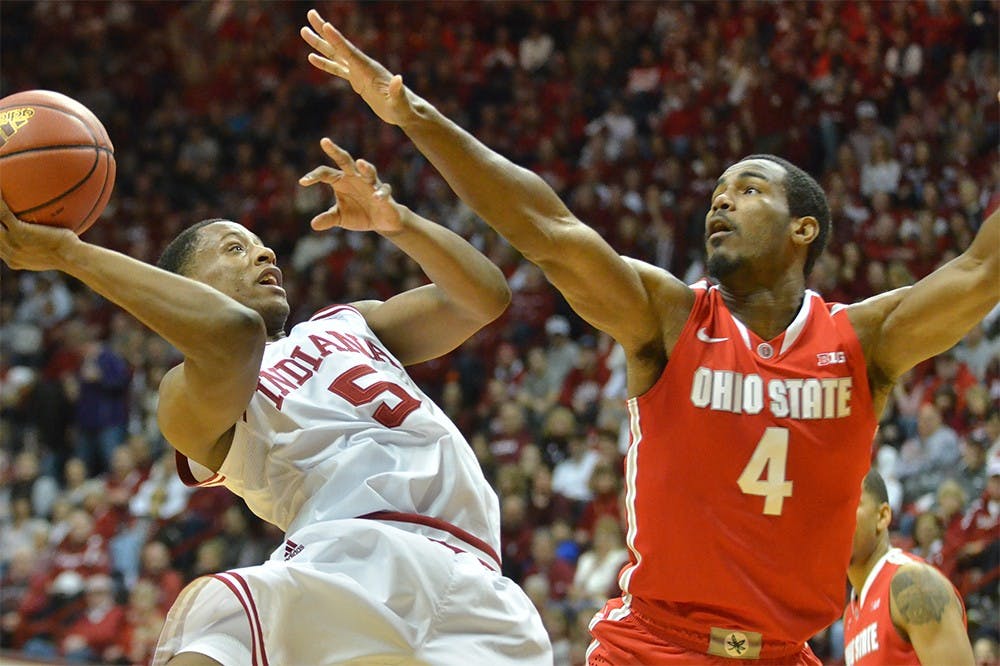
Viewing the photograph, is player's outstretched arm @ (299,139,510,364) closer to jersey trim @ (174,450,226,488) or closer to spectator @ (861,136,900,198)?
jersey trim @ (174,450,226,488)

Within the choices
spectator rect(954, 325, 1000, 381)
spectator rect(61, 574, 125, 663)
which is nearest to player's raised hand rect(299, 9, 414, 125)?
spectator rect(954, 325, 1000, 381)

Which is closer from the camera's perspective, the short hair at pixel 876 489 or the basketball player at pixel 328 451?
the basketball player at pixel 328 451

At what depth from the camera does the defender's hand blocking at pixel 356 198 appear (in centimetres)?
381

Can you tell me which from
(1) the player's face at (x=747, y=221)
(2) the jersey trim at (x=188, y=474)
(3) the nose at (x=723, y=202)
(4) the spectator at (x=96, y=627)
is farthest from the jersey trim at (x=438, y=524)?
(4) the spectator at (x=96, y=627)

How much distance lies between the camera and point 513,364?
12.4 metres

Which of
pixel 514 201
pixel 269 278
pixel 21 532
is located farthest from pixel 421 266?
pixel 21 532

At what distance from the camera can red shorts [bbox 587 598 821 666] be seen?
379 cm

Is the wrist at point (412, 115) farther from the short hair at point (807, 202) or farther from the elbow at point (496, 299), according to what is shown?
the short hair at point (807, 202)

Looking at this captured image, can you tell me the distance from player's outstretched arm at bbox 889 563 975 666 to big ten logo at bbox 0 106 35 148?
134 inches

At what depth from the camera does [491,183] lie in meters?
3.46

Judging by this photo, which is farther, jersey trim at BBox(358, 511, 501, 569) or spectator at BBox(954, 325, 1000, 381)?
spectator at BBox(954, 325, 1000, 381)

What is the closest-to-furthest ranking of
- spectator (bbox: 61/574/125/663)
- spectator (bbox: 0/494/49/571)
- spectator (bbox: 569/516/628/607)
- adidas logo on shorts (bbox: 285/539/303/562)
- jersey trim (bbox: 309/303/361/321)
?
adidas logo on shorts (bbox: 285/539/303/562), jersey trim (bbox: 309/303/361/321), spectator (bbox: 569/516/628/607), spectator (bbox: 61/574/125/663), spectator (bbox: 0/494/49/571)

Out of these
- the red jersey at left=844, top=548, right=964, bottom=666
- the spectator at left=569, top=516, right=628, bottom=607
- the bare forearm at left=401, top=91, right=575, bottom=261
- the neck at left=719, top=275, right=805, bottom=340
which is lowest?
the spectator at left=569, top=516, right=628, bottom=607

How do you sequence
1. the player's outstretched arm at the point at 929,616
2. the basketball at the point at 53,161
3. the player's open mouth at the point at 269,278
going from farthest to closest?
the player's outstretched arm at the point at 929,616, the player's open mouth at the point at 269,278, the basketball at the point at 53,161
